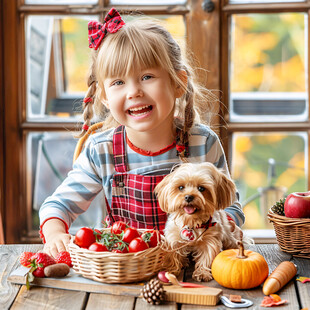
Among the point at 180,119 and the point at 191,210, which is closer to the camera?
the point at 191,210

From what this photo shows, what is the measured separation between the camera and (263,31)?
2482 mm

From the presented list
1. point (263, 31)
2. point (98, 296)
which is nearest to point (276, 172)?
point (263, 31)

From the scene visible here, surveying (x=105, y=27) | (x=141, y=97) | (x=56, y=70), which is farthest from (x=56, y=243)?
(x=56, y=70)

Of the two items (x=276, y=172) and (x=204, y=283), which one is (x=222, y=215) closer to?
(x=204, y=283)

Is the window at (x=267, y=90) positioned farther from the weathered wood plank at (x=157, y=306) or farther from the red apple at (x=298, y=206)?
the weathered wood plank at (x=157, y=306)

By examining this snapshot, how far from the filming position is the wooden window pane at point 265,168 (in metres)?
2.51

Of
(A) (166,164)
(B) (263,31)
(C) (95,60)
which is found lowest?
(A) (166,164)

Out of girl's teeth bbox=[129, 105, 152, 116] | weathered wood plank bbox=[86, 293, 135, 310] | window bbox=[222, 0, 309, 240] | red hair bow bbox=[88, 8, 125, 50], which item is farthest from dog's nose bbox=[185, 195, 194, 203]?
window bbox=[222, 0, 309, 240]

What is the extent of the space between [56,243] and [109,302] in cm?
32

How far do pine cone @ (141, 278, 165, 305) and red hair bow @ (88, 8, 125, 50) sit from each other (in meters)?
0.75

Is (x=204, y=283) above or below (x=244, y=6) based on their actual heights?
below

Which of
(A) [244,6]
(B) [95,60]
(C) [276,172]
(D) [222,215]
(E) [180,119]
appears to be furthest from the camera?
(C) [276,172]

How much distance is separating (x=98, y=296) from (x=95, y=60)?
0.74 metres

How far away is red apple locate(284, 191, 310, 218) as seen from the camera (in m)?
1.49
